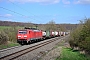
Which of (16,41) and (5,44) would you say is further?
(16,41)

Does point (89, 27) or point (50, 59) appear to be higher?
point (89, 27)

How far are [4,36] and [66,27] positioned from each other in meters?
139

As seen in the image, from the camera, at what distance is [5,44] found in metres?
33.8

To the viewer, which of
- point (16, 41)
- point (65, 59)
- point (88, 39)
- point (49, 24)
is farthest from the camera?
point (49, 24)

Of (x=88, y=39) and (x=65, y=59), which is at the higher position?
(x=88, y=39)

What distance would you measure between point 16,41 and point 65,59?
82.2 feet

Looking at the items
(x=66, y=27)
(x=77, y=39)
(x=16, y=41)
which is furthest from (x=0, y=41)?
(x=66, y=27)

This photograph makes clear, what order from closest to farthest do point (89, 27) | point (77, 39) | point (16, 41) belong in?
1. point (89, 27)
2. point (77, 39)
3. point (16, 41)

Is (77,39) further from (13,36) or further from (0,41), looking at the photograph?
(13,36)

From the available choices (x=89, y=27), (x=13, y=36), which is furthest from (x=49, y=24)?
(x=89, y=27)

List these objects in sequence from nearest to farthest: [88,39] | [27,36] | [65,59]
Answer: [65,59] < [88,39] < [27,36]

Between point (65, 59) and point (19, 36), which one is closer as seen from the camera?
point (65, 59)

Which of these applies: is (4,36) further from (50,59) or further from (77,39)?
(50,59)

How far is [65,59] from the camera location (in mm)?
18531
